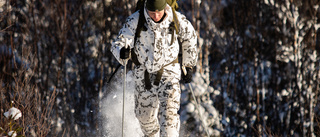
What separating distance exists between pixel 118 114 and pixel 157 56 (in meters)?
2.81

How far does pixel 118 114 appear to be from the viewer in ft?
19.0

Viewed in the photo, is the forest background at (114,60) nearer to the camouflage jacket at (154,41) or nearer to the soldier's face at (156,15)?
the camouflage jacket at (154,41)

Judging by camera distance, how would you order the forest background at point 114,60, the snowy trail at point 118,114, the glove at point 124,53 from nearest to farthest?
the glove at point 124,53, the snowy trail at point 118,114, the forest background at point 114,60

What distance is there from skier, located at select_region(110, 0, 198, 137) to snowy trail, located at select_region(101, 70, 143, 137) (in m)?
1.35

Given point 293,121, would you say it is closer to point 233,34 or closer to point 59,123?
point 233,34

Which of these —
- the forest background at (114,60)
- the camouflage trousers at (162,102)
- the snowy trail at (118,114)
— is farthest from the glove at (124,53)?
the forest background at (114,60)

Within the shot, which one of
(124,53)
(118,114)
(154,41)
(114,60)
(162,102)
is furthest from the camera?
(114,60)

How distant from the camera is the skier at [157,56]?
3.20 m

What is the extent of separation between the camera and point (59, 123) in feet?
28.3

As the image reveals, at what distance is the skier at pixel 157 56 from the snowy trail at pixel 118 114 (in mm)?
1353

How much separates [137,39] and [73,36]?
6.09m

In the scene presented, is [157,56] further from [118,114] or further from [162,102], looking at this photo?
[118,114]

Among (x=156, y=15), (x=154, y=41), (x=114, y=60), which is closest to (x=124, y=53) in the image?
(x=154, y=41)

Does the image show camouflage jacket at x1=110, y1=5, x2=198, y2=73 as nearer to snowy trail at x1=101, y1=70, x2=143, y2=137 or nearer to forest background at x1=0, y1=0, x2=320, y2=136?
snowy trail at x1=101, y1=70, x2=143, y2=137
